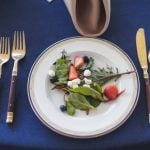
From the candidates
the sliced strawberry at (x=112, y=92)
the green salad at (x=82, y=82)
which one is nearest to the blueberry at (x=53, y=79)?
the green salad at (x=82, y=82)

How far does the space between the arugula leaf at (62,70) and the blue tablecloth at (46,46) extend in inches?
3.1

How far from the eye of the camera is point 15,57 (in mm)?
819

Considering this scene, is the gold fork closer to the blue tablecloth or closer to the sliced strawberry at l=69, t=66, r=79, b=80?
the blue tablecloth

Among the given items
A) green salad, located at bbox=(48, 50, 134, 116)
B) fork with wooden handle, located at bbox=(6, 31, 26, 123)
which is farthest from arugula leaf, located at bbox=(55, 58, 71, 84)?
fork with wooden handle, located at bbox=(6, 31, 26, 123)

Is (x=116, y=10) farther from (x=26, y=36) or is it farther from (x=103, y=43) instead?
(x=26, y=36)

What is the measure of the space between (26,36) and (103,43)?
8.1 inches

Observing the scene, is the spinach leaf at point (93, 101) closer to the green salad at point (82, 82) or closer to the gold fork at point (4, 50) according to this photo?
the green salad at point (82, 82)

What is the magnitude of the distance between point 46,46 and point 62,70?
11cm

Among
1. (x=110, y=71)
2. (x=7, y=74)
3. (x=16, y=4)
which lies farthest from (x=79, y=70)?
(x=16, y=4)

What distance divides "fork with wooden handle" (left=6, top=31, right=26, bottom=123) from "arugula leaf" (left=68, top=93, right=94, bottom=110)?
13 centimetres

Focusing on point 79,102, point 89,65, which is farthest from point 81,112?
point 89,65

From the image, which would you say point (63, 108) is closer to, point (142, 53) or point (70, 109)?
point (70, 109)

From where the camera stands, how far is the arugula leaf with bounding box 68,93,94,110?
0.71 meters

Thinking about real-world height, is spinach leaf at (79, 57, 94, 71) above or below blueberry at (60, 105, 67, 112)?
above
